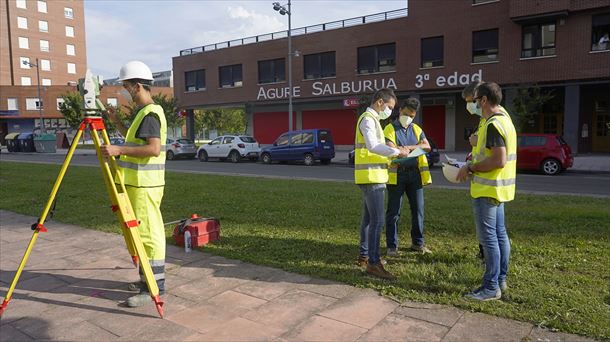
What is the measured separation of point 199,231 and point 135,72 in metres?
2.47

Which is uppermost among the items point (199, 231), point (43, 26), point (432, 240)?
point (43, 26)

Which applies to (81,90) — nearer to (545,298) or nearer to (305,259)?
(305,259)

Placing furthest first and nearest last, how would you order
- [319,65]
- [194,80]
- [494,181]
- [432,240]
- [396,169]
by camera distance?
[194,80] → [319,65] → [432,240] → [396,169] → [494,181]

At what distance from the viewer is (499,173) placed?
3980 mm

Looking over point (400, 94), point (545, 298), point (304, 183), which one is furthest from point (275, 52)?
point (545, 298)

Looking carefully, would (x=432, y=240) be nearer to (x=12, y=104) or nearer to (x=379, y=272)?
(x=379, y=272)

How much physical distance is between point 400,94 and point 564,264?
24.8 m

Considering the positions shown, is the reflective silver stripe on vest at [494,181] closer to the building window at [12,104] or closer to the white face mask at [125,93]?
the white face mask at [125,93]

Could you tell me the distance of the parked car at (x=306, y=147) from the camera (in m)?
22.6

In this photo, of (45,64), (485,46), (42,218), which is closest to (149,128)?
(42,218)

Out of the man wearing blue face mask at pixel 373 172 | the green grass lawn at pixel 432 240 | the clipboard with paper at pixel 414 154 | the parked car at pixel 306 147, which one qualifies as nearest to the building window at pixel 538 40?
the parked car at pixel 306 147

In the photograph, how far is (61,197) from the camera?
10.6 m

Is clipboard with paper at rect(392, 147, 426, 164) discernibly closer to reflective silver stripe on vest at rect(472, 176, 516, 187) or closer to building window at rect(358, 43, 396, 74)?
reflective silver stripe on vest at rect(472, 176, 516, 187)

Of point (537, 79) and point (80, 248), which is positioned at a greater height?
point (537, 79)
